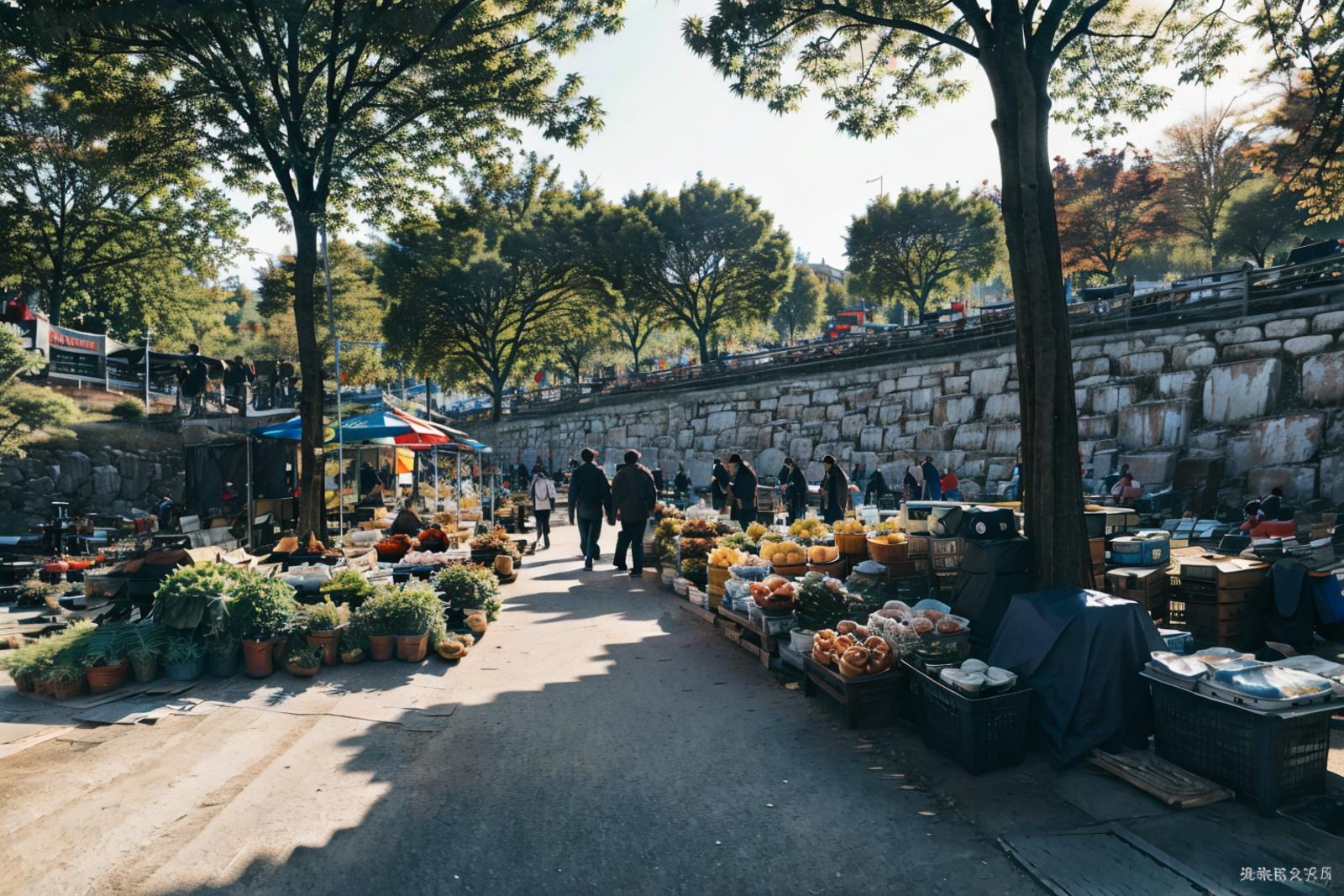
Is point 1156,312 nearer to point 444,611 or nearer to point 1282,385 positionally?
point 1282,385

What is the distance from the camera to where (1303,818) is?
3811 millimetres

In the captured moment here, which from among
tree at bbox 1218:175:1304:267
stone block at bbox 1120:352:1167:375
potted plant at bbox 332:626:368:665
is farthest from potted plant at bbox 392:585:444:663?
tree at bbox 1218:175:1304:267

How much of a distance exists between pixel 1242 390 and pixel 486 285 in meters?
28.1

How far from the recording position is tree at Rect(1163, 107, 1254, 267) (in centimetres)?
3148

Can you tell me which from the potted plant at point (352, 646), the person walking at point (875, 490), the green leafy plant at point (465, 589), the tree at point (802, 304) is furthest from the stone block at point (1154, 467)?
the tree at point (802, 304)

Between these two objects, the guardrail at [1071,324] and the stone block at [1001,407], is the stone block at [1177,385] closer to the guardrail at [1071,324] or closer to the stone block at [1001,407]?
the guardrail at [1071,324]

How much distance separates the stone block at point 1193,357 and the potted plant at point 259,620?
61.5ft

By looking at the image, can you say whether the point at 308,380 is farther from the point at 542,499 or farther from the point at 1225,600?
the point at 1225,600

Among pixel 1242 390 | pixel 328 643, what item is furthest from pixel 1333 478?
pixel 328 643

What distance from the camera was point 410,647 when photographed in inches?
285

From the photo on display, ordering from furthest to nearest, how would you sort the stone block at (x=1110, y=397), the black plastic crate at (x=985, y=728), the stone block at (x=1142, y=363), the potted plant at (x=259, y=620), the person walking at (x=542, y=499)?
the stone block at (x=1110, y=397)
the stone block at (x=1142, y=363)
the person walking at (x=542, y=499)
the potted plant at (x=259, y=620)
the black plastic crate at (x=985, y=728)

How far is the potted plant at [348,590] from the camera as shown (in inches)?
309

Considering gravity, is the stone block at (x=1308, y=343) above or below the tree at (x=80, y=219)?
below

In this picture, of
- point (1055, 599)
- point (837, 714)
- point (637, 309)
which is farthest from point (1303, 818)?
point (637, 309)
